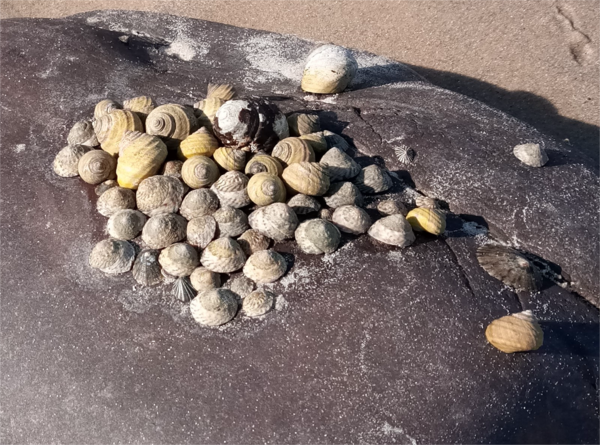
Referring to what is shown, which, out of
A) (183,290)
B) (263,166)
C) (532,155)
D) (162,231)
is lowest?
(183,290)

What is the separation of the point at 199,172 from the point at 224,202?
22 cm

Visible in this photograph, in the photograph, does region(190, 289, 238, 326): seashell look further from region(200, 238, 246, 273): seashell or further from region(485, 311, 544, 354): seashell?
region(485, 311, 544, 354): seashell

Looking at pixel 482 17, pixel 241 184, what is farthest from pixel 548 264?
pixel 482 17

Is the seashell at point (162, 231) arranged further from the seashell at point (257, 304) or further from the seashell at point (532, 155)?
the seashell at point (532, 155)

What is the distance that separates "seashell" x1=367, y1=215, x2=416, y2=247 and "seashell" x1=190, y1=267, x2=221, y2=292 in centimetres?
93

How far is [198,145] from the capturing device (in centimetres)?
280

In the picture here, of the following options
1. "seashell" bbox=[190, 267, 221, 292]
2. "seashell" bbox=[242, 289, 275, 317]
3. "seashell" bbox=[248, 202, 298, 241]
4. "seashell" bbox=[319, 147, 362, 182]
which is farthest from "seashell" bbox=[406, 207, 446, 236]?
"seashell" bbox=[190, 267, 221, 292]

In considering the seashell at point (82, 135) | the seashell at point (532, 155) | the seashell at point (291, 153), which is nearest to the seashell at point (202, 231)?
the seashell at point (291, 153)

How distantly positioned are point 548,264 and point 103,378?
2.61 m

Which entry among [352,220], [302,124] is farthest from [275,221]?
[302,124]

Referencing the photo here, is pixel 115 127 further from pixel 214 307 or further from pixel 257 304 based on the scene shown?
pixel 257 304

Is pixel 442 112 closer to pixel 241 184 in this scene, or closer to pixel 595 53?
pixel 241 184

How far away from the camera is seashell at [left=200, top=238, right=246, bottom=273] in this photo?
2.46 m

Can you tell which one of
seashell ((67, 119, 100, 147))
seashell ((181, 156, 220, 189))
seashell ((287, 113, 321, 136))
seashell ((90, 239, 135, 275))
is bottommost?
seashell ((90, 239, 135, 275))
